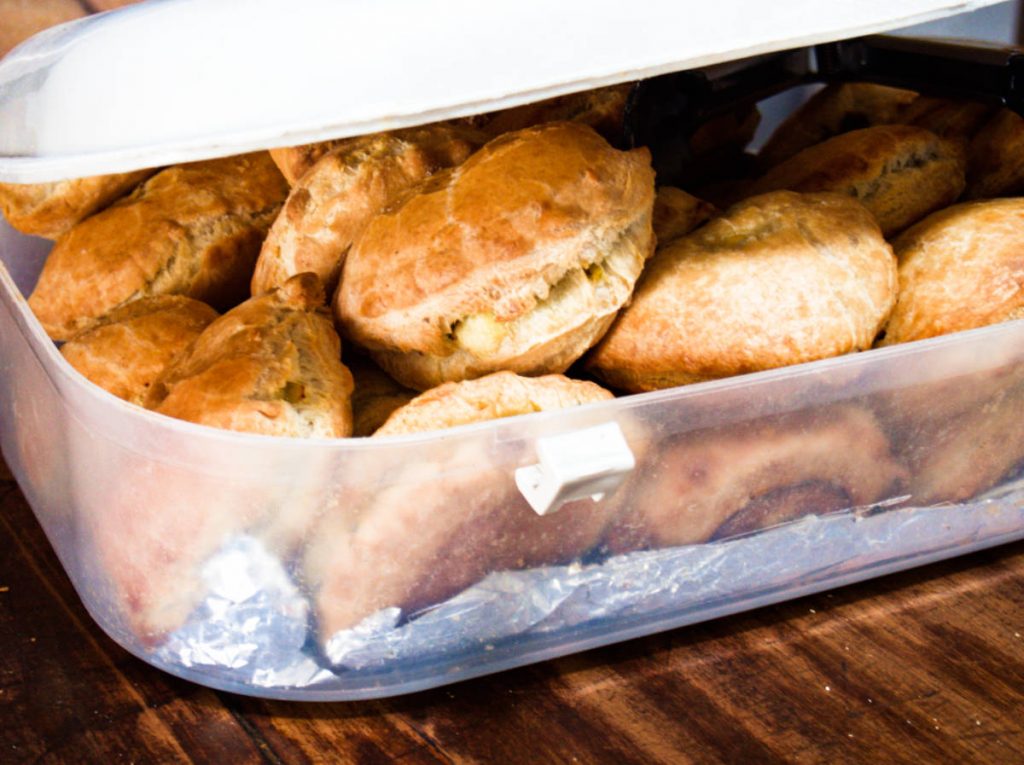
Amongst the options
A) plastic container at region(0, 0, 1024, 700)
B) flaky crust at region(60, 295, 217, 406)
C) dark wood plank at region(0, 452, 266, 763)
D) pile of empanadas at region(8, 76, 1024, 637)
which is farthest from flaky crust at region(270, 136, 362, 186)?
dark wood plank at region(0, 452, 266, 763)

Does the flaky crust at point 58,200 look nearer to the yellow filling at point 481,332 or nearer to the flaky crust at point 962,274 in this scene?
the yellow filling at point 481,332

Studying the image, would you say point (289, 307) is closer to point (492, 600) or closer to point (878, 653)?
point (492, 600)

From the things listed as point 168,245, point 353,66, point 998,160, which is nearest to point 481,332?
point 353,66

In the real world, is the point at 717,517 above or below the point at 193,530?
below

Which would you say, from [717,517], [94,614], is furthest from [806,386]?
[94,614]

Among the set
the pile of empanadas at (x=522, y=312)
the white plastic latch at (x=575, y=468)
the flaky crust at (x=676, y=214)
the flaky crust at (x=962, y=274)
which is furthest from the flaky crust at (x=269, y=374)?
the flaky crust at (x=962, y=274)

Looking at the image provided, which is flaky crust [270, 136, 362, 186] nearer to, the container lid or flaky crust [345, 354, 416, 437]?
flaky crust [345, 354, 416, 437]
